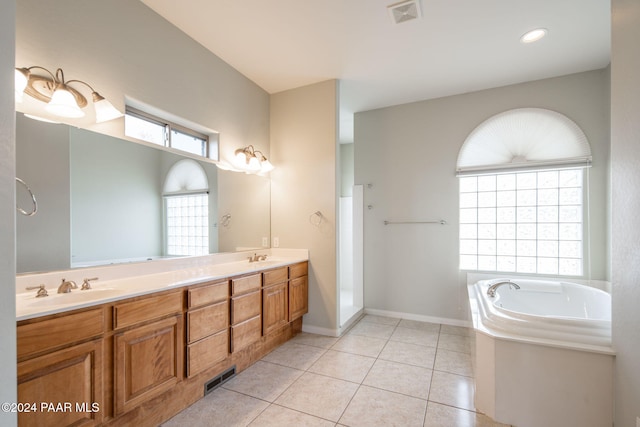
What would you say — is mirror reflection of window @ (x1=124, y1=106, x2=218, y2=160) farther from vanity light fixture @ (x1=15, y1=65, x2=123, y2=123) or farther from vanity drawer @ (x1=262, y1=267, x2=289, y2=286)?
vanity drawer @ (x1=262, y1=267, x2=289, y2=286)

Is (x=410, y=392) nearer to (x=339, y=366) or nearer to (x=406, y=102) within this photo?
(x=339, y=366)

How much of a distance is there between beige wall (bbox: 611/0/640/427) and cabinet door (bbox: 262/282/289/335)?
7.48 feet

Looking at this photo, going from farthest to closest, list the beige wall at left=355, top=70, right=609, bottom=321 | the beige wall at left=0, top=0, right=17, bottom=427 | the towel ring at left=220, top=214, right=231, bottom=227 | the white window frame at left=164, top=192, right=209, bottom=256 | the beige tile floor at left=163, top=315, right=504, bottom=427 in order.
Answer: the beige wall at left=355, top=70, right=609, bottom=321
the towel ring at left=220, top=214, right=231, bottom=227
the white window frame at left=164, top=192, right=209, bottom=256
the beige tile floor at left=163, top=315, right=504, bottom=427
the beige wall at left=0, top=0, right=17, bottom=427

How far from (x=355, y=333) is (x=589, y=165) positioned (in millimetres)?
2988

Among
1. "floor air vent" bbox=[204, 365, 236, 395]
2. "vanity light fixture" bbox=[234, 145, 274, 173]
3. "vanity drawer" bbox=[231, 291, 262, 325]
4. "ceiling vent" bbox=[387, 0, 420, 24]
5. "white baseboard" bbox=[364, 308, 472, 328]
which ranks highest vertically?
"ceiling vent" bbox=[387, 0, 420, 24]

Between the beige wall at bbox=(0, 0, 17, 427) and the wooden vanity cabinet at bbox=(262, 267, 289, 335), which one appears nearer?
the beige wall at bbox=(0, 0, 17, 427)

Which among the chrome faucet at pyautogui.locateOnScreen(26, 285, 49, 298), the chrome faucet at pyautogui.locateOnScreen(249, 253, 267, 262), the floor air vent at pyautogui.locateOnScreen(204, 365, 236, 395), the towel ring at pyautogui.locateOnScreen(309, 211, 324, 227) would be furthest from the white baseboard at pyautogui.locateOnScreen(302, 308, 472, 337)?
the chrome faucet at pyautogui.locateOnScreen(26, 285, 49, 298)

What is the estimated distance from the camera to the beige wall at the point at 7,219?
78 cm

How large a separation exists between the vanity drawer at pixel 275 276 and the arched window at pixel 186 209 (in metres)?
0.59

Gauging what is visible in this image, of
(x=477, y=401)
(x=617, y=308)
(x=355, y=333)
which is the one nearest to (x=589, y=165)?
(x=617, y=308)

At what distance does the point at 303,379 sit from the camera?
6.93 ft

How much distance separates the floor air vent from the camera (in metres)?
1.95

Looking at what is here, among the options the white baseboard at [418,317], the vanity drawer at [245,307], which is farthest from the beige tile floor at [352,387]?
the vanity drawer at [245,307]

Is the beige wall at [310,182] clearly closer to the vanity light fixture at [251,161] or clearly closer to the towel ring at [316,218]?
the towel ring at [316,218]
